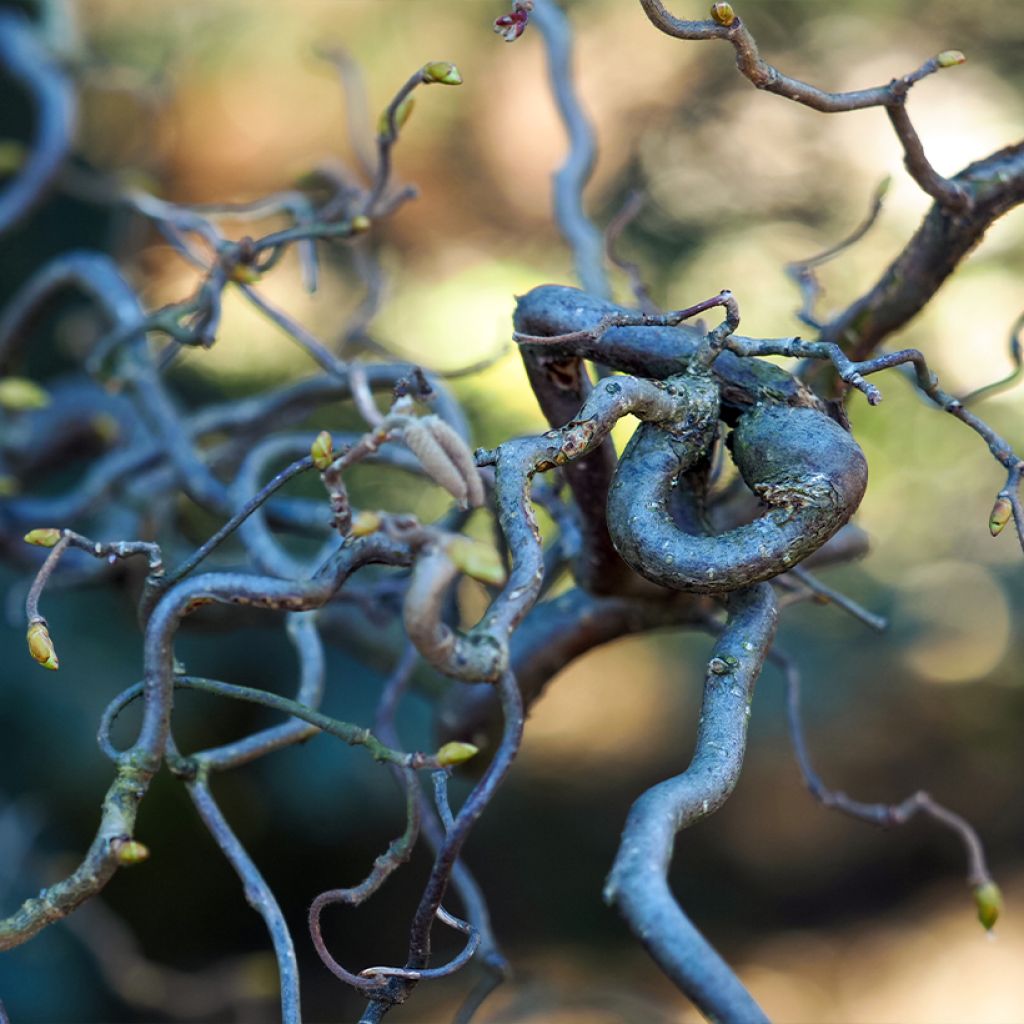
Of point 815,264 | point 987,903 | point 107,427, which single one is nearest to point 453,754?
point 987,903

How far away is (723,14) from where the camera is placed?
44cm

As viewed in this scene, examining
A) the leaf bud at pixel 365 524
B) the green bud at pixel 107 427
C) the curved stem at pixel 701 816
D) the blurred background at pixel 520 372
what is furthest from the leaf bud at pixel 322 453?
the blurred background at pixel 520 372

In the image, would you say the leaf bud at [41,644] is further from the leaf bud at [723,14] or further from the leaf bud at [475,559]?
the leaf bud at [723,14]

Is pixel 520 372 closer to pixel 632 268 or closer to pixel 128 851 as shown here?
pixel 632 268

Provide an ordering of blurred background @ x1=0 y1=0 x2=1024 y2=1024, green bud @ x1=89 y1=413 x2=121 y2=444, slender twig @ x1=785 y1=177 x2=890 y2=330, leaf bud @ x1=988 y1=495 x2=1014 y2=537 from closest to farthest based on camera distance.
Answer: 1. leaf bud @ x1=988 y1=495 x2=1014 y2=537
2. slender twig @ x1=785 y1=177 x2=890 y2=330
3. green bud @ x1=89 y1=413 x2=121 y2=444
4. blurred background @ x1=0 y1=0 x2=1024 y2=1024

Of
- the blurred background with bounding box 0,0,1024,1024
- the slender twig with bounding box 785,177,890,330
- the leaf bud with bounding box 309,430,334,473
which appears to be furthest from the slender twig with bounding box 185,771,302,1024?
the blurred background with bounding box 0,0,1024,1024

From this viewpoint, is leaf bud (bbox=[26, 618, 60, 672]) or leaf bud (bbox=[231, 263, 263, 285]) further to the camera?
leaf bud (bbox=[231, 263, 263, 285])

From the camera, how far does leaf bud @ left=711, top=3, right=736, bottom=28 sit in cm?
44

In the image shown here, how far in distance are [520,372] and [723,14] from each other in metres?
1.16

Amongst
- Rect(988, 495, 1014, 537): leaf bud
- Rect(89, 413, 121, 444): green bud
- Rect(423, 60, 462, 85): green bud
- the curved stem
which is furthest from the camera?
Rect(89, 413, 121, 444): green bud

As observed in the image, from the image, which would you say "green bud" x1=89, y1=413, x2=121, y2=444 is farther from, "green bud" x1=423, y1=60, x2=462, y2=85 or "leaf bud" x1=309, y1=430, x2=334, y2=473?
"leaf bud" x1=309, y1=430, x2=334, y2=473

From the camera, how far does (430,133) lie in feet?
6.24

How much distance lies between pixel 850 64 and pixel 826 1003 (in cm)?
141

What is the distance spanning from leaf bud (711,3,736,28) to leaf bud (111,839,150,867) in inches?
14.3
